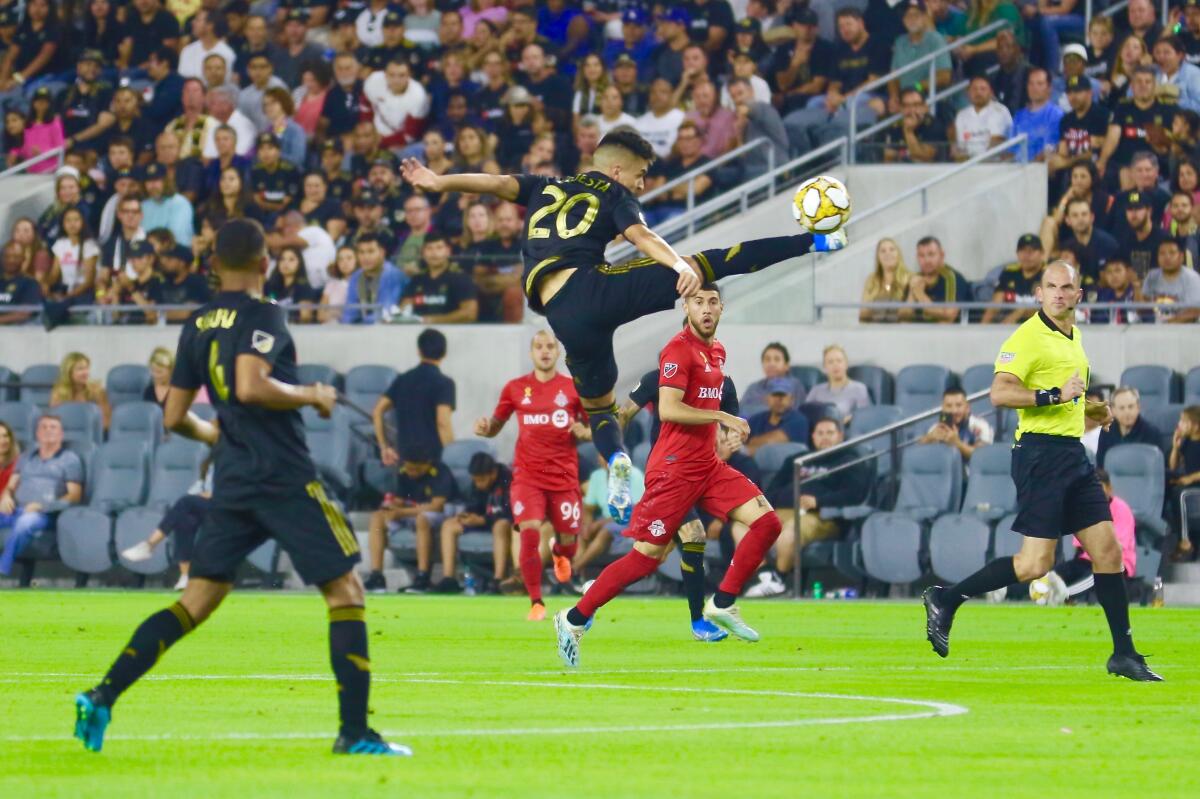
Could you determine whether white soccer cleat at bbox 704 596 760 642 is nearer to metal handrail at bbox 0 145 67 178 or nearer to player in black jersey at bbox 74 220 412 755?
player in black jersey at bbox 74 220 412 755

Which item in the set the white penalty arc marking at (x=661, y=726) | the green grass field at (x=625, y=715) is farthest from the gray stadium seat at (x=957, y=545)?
the white penalty arc marking at (x=661, y=726)

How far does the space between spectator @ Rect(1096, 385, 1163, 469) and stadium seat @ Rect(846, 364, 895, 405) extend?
2890 mm

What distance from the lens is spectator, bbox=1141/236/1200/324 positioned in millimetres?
21531

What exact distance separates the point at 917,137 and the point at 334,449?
763 cm

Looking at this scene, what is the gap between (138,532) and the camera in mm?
22812

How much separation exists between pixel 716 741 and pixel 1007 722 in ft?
4.92

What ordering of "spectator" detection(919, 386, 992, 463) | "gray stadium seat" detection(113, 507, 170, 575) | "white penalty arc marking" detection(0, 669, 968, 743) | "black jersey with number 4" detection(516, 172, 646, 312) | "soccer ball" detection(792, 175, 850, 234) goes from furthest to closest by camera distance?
"gray stadium seat" detection(113, 507, 170, 575) → "spectator" detection(919, 386, 992, 463) → "black jersey with number 4" detection(516, 172, 646, 312) → "soccer ball" detection(792, 175, 850, 234) → "white penalty arc marking" detection(0, 669, 968, 743)

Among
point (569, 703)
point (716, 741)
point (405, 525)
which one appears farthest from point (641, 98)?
point (716, 741)

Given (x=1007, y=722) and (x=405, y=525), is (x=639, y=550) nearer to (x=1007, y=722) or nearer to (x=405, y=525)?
(x=1007, y=722)

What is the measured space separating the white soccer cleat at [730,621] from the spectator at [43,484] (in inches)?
437

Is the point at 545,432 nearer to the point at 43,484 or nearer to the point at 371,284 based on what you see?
the point at 371,284

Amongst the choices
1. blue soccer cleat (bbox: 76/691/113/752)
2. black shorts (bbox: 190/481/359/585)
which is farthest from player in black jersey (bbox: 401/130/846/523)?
blue soccer cleat (bbox: 76/691/113/752)

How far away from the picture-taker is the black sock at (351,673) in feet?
24.4

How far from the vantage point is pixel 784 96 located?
2588 centimetres
